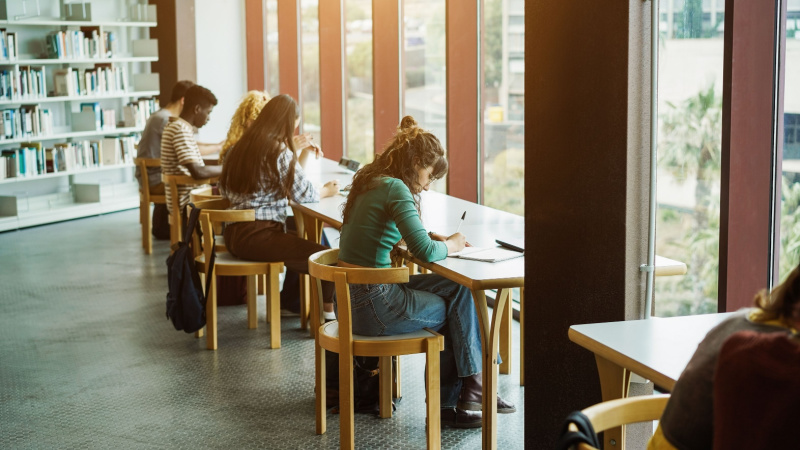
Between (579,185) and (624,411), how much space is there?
1.00m

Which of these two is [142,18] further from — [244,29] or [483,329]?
[483,329]

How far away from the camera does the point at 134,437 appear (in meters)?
3.51

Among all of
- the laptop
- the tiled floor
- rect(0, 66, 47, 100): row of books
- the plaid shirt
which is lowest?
the tiled floor

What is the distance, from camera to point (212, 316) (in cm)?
468

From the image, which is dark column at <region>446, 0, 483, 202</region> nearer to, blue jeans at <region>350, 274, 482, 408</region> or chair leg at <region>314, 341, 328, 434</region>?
blue jeans at <region>350, 274, 482, 408</region>

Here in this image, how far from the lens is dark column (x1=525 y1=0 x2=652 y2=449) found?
2502mm

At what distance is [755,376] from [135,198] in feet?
29.0

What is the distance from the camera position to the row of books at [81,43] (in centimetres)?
870

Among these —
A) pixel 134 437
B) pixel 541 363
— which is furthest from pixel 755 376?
pixel 134 437

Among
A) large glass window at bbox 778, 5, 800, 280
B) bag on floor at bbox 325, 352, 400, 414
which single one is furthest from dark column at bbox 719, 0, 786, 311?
bag on floor at bbox 325, 352, 400, 414

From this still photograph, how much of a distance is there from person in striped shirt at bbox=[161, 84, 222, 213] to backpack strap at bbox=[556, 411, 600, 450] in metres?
4.55

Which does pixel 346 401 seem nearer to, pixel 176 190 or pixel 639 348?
pixel 639 348

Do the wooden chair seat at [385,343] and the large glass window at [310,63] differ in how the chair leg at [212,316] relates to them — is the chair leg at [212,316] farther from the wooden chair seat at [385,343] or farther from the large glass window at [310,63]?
the large glass window at [310,63]

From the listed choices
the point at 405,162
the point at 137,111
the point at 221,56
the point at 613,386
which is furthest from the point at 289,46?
the point at 613,386
